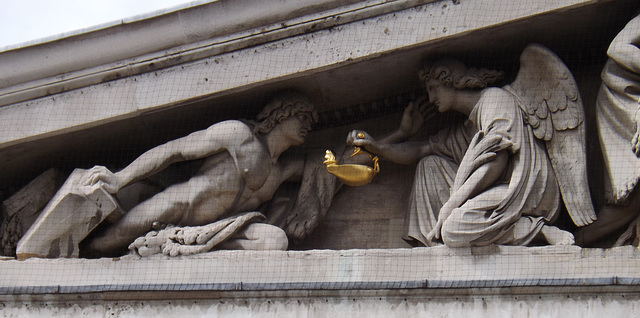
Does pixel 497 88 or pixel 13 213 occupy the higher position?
pixel 497 88

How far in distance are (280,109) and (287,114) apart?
46 millimetres

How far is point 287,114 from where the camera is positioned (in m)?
7.14

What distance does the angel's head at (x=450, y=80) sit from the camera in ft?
23.2

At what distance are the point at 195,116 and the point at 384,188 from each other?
41.4 inches

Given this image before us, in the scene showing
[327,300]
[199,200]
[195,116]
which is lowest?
[327,300]

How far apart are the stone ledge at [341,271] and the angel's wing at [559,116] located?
1.04 feet

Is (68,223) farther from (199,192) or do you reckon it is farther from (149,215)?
(199,192)

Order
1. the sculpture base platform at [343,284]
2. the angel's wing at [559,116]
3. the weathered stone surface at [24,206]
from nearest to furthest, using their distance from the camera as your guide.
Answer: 1. the sculpture base platform at [343,284]
2. the angel's wing at [559,116]
3. the weathered stone surface at [24,206]

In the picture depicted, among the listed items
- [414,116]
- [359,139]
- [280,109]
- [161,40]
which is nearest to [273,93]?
[280,109]

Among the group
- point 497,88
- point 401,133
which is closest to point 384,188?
point 401,133

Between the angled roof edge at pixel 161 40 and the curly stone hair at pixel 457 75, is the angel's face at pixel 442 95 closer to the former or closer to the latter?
the curly stone hair at pixel 457 75

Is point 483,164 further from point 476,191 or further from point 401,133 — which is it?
point 401,133

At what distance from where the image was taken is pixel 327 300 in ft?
21.6

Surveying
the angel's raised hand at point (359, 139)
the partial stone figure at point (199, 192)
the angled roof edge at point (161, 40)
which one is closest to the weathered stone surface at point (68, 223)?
the partial stone figure at point (199, 192)
